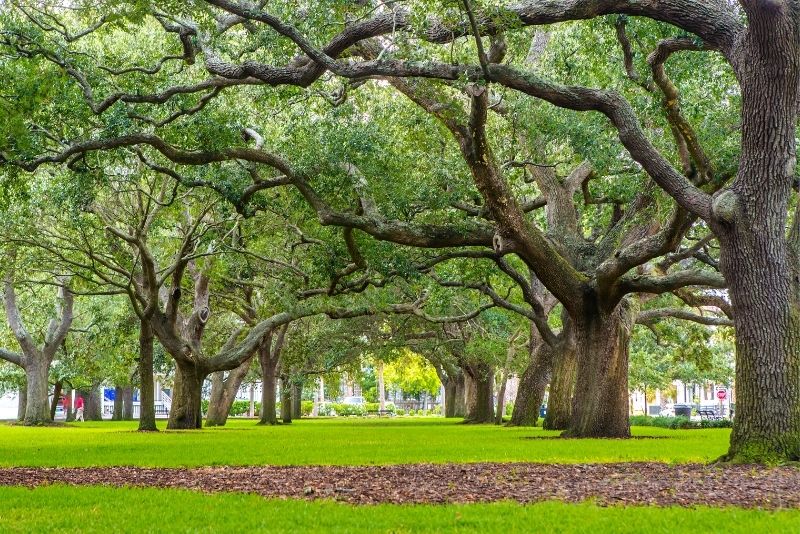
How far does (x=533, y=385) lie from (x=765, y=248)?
63.0ft

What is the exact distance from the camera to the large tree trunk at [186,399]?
29.7m

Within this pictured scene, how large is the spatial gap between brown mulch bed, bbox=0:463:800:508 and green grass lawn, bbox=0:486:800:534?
541 millimetres

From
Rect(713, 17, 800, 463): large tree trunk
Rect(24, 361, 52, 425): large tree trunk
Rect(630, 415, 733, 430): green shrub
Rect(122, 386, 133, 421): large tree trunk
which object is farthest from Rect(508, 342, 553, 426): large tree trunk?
→ Rect(122, 386, 133, 421): large tree trunk

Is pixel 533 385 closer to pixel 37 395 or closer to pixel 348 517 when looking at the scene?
pixel 37 395

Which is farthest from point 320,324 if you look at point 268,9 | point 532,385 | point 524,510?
point 524,510

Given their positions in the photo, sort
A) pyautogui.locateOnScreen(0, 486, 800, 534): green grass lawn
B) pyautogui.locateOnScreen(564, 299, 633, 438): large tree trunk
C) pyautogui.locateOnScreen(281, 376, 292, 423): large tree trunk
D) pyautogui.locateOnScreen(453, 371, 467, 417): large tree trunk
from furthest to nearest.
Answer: pyautogui.locateOnScreen(453, 371, 467, 417): large tree trunk
pyautogui.locateOnScreen(281, 376, 292, 423): large tree trunk
pyautogui.locateOnScreen(564, 299, 633, 438): large tree trunk
pyautogui.locateOnScreen(0, 486, 800, 534): green grass lawn

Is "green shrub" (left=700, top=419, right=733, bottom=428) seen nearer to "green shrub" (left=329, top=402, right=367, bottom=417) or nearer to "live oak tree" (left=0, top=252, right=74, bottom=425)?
"live oak tree" (left=0, top=252, right=74, bottom=425)

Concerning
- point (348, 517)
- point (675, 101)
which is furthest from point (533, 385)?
point (348, 517)

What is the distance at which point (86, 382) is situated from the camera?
157 ft

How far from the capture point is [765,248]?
1114 cm

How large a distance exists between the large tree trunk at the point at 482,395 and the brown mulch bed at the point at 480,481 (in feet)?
97.2

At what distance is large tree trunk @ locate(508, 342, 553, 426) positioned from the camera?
96.4 ft

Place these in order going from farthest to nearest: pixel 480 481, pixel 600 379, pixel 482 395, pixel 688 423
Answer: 1. pixel 482 395
2. pixel 688 423
3. pixel 600 379
4. pixel 480 481

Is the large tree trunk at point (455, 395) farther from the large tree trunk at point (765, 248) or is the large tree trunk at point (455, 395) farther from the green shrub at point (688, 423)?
the large tree trunk at point (765, 248)
